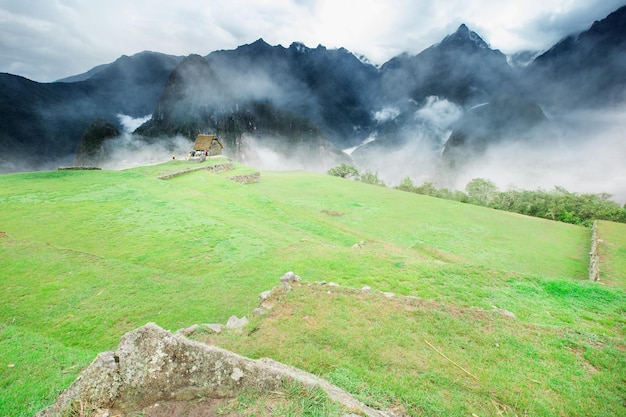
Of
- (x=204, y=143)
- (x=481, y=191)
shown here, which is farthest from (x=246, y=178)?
(x=481, y=191)

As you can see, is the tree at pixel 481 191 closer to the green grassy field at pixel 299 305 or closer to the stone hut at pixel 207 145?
the green grassy field at pixel 299 305

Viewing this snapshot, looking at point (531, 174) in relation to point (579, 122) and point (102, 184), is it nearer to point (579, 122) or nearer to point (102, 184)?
point (579, 122)

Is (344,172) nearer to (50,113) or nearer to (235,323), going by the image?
(235,323)

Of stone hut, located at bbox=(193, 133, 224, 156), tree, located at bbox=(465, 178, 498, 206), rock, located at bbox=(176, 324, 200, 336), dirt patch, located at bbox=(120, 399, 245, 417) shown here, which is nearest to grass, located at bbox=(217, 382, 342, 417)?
dirt patch, located at bbox=(120, 399, 245, 417)

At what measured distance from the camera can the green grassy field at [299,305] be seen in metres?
4.70

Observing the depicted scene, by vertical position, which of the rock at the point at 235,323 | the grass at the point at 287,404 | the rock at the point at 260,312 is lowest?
the rock at the point at 235,323

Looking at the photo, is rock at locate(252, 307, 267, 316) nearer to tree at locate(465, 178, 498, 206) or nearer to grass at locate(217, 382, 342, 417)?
grass at locate(217, 382, 342, 417)

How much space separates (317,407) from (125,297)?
25.2 feet

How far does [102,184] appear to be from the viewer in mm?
19141

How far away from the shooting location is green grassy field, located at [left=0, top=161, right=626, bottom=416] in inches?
185

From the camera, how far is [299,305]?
23.7 feet

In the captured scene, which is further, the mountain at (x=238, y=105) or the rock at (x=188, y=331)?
the mountain at (x=238, y=105)

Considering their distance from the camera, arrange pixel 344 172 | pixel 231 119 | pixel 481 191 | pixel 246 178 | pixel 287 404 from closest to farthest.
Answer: pixel 287 404, pixel 246 178, pixel 481 191, pixel 344 172, pixel 231 119

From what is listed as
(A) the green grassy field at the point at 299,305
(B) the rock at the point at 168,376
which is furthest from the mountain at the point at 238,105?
(B) the rock at the point at 168,376
